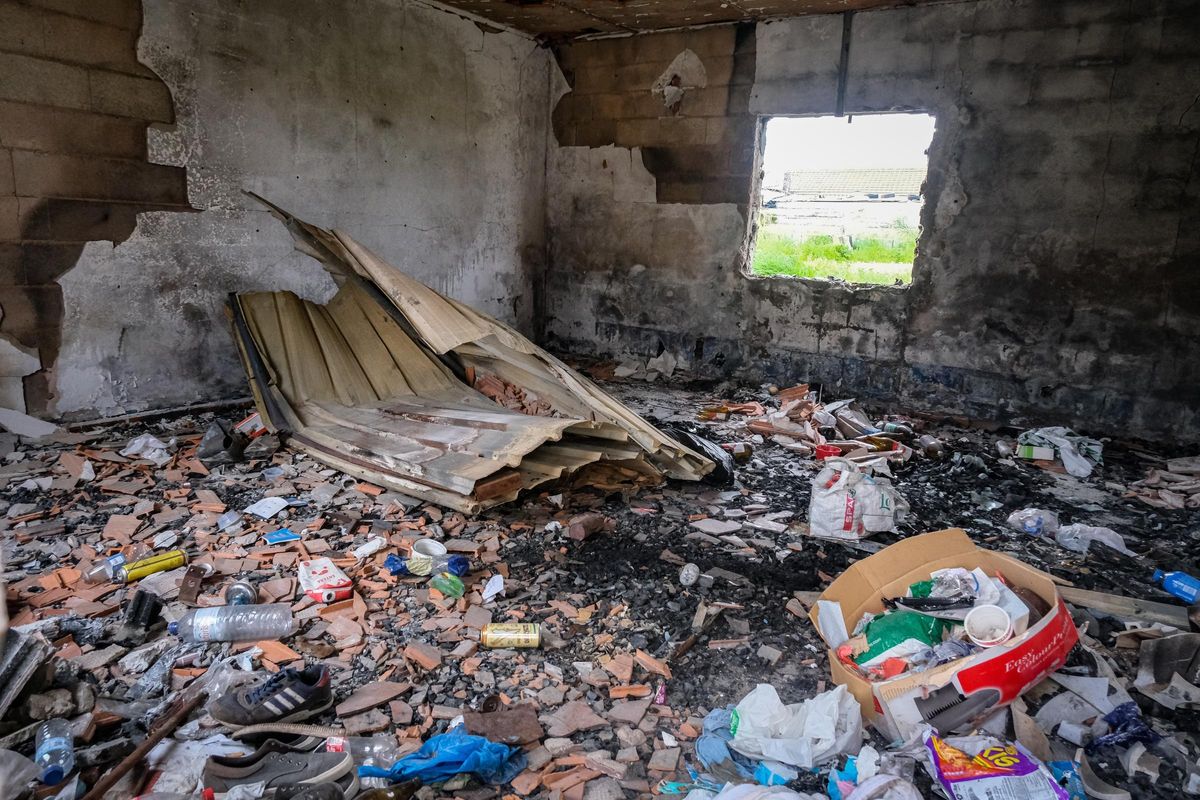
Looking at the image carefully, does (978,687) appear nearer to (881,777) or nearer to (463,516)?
(881,777)

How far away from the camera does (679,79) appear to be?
6527mm

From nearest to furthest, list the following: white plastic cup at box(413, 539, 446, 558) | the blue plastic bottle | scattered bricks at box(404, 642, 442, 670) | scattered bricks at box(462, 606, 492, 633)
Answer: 1. scattered bricks at box(404, 642, 442, 670)
2. scattered bricks at box(462, 606, 492, 633)
3. the blue plastic bottle
4. white plastic cup at box(413, 539, 446, 558)

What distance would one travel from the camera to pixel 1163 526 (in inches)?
149

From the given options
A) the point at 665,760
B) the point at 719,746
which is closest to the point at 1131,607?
the point at 719,746

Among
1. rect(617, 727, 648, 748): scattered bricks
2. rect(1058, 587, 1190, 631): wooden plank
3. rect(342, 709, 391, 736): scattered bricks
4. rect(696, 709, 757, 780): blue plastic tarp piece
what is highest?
rect(1058, 587, 1190, 631): wooden plank

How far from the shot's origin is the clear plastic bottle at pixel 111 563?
2857mm

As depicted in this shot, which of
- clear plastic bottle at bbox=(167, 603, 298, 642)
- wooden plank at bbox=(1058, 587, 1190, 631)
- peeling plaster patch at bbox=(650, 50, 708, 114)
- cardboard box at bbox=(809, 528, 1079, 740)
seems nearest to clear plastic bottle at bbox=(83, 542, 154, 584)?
clear plastic bottle at bbox=(167, 603, 298, 642)

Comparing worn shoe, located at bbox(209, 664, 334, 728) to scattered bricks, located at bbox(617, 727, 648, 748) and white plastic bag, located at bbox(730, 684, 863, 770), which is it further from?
white plastic bag, located at bbox(730, 684, 863, 770)

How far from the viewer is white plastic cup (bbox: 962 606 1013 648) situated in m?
2.15

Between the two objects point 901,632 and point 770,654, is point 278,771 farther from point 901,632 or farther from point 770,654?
point 901,632

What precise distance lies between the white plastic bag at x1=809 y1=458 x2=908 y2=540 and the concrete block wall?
419cm

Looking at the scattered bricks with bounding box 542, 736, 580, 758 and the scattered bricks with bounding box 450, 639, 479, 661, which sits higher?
the scattered bricks with bounding box 450, 639, 479, 661

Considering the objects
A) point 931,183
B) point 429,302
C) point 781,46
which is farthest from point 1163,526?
point 781,46

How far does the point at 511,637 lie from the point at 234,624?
3.25 ft
